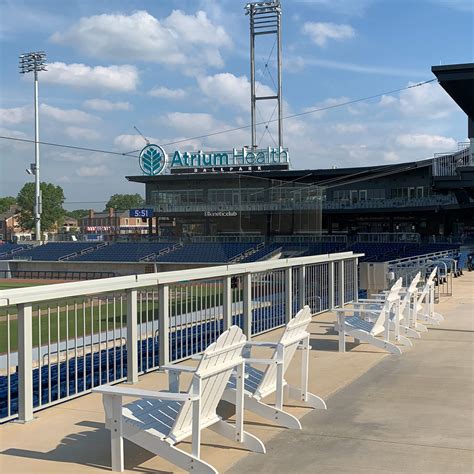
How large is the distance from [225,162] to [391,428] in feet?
199

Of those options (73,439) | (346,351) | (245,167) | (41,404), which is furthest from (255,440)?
(245,167)

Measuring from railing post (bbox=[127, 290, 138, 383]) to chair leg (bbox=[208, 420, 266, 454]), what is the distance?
2200 mm

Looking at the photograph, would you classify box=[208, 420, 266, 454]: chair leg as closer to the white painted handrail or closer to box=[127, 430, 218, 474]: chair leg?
box=[127, 430, 218, 474]: chair leg

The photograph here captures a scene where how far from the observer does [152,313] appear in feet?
31.1

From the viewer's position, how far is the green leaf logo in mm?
67000

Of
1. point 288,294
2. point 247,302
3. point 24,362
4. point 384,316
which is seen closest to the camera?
point 24,362

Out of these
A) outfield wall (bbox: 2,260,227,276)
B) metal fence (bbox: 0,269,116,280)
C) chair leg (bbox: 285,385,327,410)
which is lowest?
metal fence (bbox: 0,269,116,280)

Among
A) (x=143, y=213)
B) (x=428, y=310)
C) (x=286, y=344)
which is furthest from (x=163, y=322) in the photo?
(x=143, y=213)

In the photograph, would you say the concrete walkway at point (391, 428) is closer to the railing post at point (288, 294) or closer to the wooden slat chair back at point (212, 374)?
the wooden slat chair back at point (212, 374)

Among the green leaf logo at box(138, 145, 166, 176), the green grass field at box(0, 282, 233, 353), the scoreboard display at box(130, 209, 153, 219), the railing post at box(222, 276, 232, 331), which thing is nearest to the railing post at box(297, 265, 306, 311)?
the green grass field at box(0, 282, 233, 353)

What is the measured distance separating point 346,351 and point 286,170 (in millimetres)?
55384

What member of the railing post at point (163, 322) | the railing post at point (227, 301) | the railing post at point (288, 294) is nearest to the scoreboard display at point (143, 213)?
the railing post at point (288, 294)

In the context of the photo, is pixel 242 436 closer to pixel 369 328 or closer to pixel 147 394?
pixel 147 394

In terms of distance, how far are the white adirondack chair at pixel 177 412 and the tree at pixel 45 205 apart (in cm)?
11764
